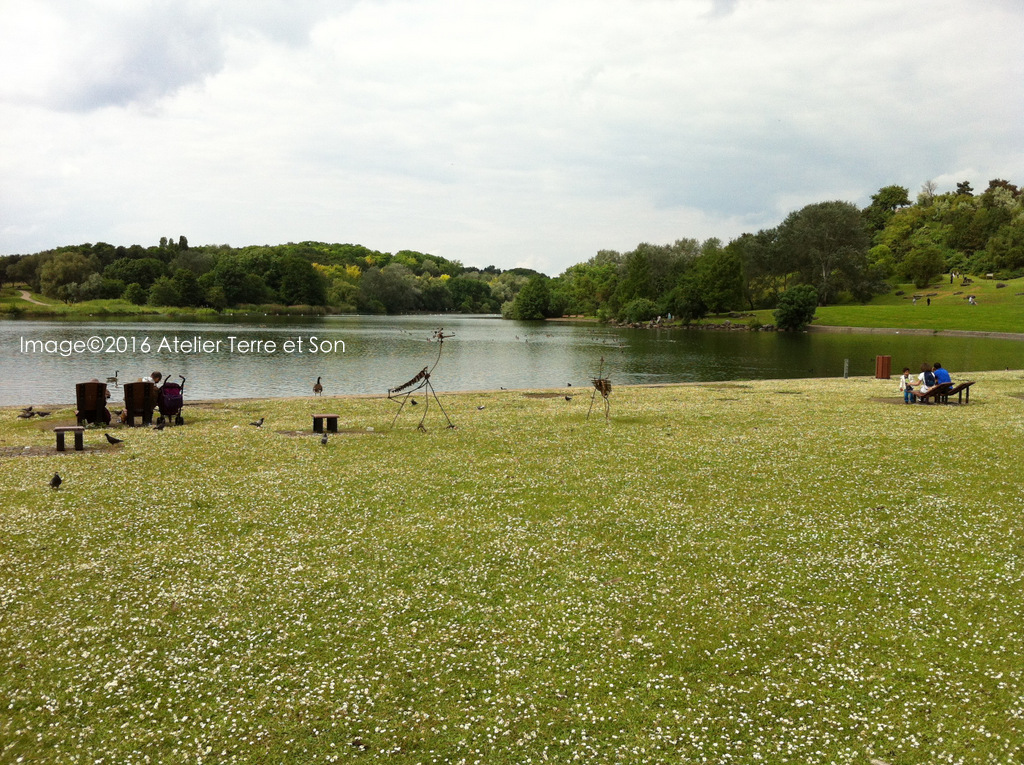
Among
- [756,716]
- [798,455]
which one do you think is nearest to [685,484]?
[798,455]

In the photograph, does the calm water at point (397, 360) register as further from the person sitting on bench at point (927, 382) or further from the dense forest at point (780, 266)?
the dense forest at point (780, 266)

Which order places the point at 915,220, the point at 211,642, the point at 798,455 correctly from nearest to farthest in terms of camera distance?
the point at 211,642 < the point at 798,455 < the point at 915,220

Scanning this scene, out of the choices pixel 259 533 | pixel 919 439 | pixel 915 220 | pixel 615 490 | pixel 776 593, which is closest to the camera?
pixel 776 593

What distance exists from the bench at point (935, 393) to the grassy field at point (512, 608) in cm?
1208

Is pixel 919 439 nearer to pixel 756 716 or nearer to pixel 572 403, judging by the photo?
pixel 572 403

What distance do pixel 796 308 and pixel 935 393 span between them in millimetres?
107746

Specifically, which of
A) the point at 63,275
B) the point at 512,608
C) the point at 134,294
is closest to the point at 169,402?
the point at 512,608

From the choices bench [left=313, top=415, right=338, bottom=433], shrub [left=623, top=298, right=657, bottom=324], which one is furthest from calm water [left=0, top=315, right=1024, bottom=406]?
shrub [left=623, top=298, right=657, bottom=324]

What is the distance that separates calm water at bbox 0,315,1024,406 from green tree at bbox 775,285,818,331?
24.4 meters

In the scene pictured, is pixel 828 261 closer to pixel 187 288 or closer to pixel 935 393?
pixel 935 393

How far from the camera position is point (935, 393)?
2848 centimetres

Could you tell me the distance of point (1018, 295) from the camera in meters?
125

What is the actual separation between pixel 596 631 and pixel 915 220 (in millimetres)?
215794

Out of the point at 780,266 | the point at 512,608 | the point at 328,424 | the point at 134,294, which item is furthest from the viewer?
the point at 134,294
